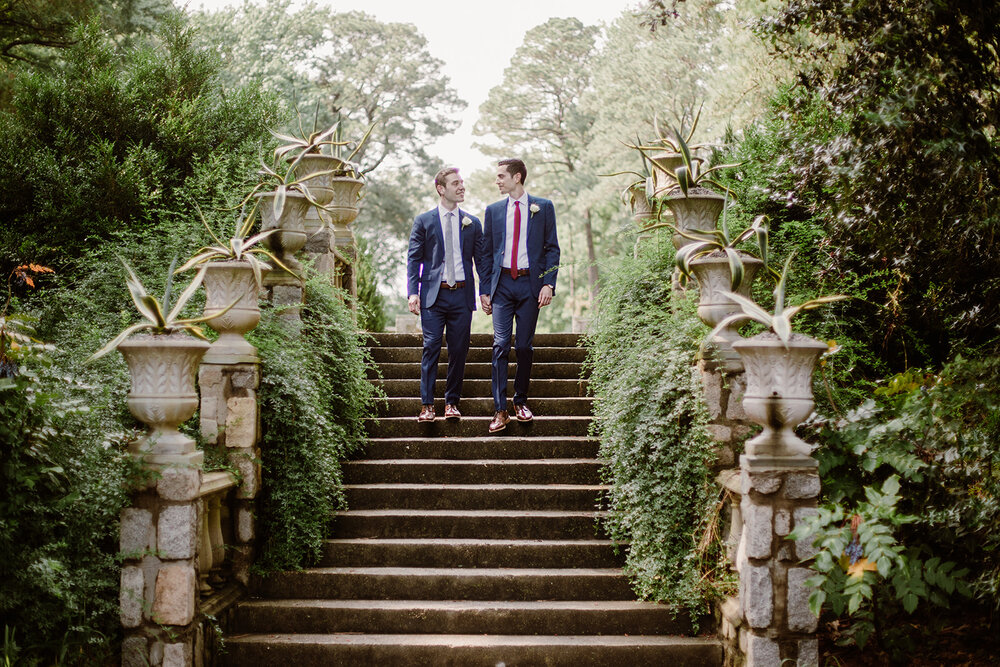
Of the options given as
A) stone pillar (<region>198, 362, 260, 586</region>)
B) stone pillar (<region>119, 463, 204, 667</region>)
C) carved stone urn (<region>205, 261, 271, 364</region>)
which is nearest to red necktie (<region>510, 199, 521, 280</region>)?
carved stone urn (<region>205, 261, 271, 364</region>)

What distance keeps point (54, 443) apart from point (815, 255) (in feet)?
18.9

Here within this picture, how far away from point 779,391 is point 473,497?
2.51 metres

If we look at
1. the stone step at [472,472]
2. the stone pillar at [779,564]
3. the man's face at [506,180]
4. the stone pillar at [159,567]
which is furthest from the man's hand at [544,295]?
the stone pillar at [159,567]

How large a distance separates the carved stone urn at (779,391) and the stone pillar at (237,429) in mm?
2841

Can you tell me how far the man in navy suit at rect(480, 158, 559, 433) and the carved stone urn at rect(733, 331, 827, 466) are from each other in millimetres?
2318

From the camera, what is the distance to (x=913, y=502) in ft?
14.5

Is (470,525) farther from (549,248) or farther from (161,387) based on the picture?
(161,387)

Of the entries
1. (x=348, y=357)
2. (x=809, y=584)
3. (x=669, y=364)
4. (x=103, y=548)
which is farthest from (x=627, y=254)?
(x=103, y=548)

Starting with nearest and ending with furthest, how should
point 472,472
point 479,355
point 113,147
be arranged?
point 472,472
point 479,355
point 113,147

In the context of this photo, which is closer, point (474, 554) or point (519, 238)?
point (474, 554)

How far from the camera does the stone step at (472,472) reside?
5.99 m

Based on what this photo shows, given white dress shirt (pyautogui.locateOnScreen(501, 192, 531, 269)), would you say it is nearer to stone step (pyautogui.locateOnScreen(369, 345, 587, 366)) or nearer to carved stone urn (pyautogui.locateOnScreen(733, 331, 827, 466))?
stone step (pyautogui.locateOnScreen(369, 345, 587, 366))

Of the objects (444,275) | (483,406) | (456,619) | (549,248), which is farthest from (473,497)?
(549,248)

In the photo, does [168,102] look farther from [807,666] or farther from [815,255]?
[807,666]
